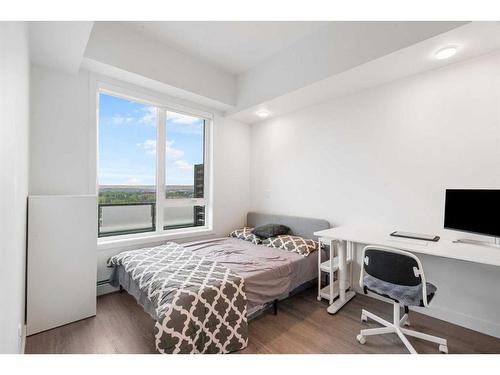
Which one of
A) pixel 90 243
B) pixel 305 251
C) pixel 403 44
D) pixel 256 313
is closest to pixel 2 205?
pixel 90 243

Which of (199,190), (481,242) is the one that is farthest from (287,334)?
(199,190)

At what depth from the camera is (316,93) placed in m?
3.03

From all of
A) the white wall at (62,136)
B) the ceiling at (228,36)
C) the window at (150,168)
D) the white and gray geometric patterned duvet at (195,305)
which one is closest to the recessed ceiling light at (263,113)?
the ceiling at (228,36)

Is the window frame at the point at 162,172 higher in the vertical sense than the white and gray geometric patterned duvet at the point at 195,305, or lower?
higher

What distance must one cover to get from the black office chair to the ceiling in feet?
8.14

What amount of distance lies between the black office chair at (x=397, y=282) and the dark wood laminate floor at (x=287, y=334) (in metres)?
0.10

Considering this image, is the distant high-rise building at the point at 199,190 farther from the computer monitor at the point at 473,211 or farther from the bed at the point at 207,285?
the computer monitor at the point at 473,211

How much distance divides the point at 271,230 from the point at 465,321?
7.18ft

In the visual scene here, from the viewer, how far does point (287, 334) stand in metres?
2.07

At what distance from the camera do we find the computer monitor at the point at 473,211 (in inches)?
75.9

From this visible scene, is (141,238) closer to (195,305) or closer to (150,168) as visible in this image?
(150,168)

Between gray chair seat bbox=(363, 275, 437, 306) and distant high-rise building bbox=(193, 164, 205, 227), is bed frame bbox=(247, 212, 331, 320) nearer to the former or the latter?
distant high-rise building bbox=(193, 164, 205, 227)

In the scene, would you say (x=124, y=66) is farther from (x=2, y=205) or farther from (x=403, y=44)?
(x=403, y=44)
